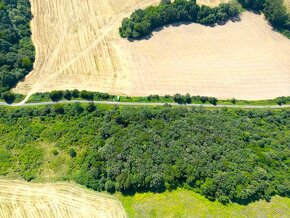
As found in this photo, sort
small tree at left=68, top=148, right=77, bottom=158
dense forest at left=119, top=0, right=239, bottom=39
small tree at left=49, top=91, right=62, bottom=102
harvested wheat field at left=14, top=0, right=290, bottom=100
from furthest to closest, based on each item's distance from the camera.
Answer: dense forest at left=119, top=0, right=239, bottom=39 → harvested wheat field at left=14, top=0, right=290, bottom=100 → small tree at left=49, top=91, right=62, bottom=102 → small tree at left=68, top=148, right=77, bottom=158

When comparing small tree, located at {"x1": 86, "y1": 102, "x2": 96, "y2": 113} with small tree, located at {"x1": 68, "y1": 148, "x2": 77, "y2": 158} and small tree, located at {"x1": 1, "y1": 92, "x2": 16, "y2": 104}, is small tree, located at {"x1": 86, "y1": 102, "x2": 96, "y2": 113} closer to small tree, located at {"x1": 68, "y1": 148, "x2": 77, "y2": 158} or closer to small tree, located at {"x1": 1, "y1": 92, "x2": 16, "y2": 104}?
small tree, located at {"x1": 68, "y1": 148, "x2": 77, "y2": 158}

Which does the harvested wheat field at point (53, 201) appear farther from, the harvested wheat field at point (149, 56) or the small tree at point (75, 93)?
the harvested wheat field at point (149, 56)

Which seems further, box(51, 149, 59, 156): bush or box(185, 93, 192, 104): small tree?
box(185, 93, 192, 104): small tree

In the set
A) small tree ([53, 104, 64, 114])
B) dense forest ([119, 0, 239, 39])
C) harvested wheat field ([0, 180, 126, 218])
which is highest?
dense forest ([119, 0, 239, 39])

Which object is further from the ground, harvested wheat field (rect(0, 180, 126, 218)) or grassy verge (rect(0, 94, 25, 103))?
grassy verge (rect(0, 94, 25, 103))

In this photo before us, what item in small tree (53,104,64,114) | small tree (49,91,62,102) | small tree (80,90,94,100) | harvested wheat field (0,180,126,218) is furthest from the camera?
small tree (80,90,94,100)

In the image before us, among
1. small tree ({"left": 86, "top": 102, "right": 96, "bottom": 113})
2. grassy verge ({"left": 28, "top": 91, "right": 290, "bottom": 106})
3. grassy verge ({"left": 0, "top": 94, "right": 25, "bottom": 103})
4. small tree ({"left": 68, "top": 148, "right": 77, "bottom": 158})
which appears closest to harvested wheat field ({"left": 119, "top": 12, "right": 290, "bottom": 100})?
grassy verge ({"left": 28, "top": 91, "right": 290, "bottom": 106})
